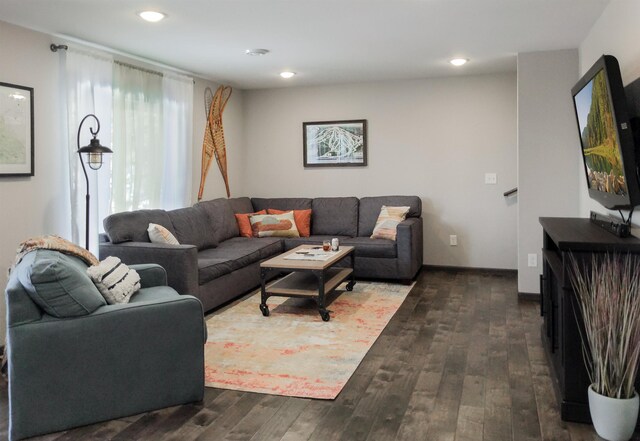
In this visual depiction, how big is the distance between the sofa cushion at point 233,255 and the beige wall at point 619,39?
2.91 m

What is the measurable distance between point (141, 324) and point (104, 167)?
221 centimetres

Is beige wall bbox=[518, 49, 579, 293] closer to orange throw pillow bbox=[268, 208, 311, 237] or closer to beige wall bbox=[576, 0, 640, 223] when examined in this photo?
beige wall bbox=[576, 0, 640, 223]

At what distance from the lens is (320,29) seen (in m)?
3.85

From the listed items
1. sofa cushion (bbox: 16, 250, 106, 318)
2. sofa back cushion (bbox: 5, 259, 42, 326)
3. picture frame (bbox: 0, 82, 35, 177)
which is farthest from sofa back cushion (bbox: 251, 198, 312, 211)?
sofa back cushion (bbox: 5, 259, 42, 326)

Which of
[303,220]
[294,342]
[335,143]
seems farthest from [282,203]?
[294,342]

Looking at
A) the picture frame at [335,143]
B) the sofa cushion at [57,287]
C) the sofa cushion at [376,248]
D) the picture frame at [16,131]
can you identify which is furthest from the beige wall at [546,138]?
the picture frame at [16,131]

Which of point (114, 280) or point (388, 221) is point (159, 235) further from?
point (388, 221)

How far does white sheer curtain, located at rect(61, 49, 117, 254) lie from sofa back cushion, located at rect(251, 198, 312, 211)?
2393 millimetres

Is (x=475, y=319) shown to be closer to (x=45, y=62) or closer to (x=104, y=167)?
(x=104, y=167)

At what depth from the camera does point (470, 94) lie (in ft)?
19.4

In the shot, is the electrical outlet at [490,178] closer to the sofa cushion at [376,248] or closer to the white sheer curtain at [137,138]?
the sofa cushion at [376,248]

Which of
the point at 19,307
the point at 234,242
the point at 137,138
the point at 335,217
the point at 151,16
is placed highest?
the point at 151,16

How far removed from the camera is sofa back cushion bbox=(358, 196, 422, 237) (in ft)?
19.5

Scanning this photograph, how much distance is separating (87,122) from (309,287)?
2.21 metres
